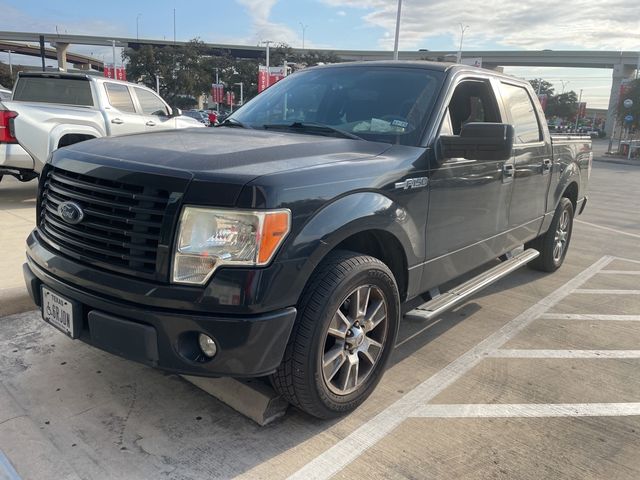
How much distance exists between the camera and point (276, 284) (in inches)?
91.2

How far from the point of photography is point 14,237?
5.79 m

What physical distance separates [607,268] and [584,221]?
3.55m

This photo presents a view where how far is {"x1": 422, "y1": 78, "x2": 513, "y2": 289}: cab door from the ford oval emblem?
1.97 meters

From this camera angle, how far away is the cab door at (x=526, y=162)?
448 cm

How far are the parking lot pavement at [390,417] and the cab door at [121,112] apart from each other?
538 cm

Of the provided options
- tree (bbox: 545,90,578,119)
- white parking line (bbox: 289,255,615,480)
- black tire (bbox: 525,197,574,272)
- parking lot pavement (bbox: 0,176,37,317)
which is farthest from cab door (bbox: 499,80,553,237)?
tree (bbox: 545,90,578,119)

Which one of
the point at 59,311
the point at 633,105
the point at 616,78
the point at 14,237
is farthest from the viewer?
the point at 616,78

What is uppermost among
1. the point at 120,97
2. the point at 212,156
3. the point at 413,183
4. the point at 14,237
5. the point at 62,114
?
the point at 120,97

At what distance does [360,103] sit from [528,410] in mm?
2217

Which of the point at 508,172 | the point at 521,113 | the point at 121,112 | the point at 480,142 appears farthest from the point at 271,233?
the point at 121,112

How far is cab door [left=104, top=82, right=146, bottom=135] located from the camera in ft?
28.5

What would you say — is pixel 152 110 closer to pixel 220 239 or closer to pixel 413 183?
pixel 413 183

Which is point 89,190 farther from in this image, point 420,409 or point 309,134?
point 420,409

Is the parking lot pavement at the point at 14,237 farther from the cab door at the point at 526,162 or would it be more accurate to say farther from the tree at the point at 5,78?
the tree at the point at 5,78
